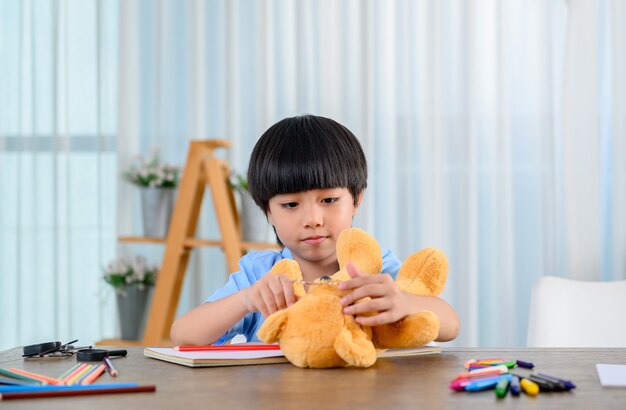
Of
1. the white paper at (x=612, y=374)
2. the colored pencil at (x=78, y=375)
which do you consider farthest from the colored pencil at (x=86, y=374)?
the white paper at (x=612, y=374)

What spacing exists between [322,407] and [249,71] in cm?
236

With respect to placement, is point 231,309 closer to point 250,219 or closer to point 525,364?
point 525,364

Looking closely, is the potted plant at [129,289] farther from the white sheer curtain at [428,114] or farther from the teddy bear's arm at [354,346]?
the teddy bear's arm at [354,346]

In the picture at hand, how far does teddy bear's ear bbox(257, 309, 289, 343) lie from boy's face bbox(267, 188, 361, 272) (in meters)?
0.39

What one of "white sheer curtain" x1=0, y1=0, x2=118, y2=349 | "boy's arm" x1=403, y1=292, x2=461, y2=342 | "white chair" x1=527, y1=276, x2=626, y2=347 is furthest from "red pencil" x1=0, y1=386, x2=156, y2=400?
"white sheer curtain" x1=0, y1=0, x2=118, y2=349

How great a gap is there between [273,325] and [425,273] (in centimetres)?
24

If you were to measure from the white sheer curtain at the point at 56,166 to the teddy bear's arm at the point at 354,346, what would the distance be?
2.28 metres

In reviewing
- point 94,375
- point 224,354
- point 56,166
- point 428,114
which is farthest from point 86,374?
point 56,166

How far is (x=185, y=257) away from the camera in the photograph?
2.87 m

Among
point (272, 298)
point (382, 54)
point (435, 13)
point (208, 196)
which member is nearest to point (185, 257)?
point (208, 196)

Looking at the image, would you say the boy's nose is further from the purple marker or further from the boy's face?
the purple marker

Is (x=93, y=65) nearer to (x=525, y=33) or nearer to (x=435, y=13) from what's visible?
(x=435, y=13)

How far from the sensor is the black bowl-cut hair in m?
1.38

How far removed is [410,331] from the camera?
3.32ft
